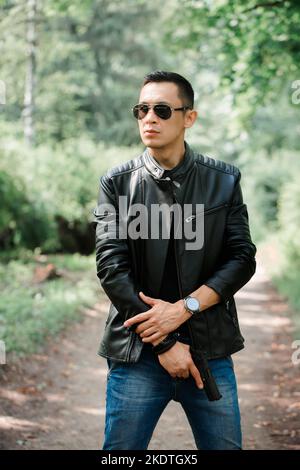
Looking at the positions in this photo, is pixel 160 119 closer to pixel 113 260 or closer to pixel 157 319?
pixel 113 260

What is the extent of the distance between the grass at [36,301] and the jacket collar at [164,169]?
453 cm

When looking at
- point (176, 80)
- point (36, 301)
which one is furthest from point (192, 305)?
point (36, 301)

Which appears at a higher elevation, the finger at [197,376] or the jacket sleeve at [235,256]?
the jacket sleeve at [235,256]

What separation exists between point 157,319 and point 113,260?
1.20 feet

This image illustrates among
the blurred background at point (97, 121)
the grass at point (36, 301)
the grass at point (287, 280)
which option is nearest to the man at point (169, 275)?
the blurred background at point (97, 121)

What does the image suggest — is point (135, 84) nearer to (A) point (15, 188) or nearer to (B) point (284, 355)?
(A) point (15, 188)

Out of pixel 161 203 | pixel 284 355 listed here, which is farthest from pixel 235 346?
pixel 284 355

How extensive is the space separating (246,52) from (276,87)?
6.33 feet

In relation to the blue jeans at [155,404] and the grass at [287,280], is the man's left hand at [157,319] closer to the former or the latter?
the blue jeans at [155,404]

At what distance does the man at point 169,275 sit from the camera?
2.56 meters

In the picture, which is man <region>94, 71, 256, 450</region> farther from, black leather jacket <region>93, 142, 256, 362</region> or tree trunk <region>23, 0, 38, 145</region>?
tree trunk <region>23, 0, 38, 145</region>

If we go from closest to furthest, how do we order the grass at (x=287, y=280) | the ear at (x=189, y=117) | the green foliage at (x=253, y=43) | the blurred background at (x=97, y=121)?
1. the ear at (x=189, y=117)
2. the green foliage at (x=253, y=43)
3. the blurred background at (x=97, y=121)
4. the grass at (x=287, y=280)

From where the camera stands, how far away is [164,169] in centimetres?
283

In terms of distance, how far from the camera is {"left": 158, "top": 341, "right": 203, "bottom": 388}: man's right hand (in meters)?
2.54
